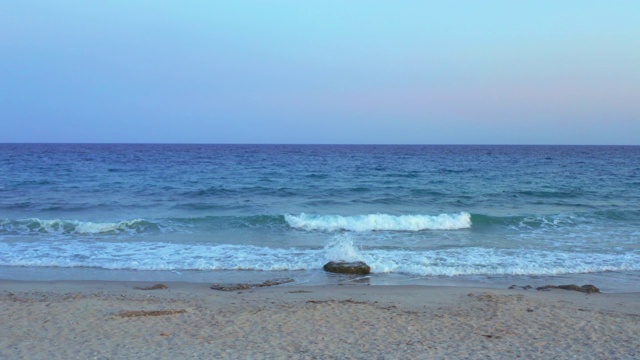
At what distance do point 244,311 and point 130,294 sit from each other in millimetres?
2555

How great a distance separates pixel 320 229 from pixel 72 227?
8359mm

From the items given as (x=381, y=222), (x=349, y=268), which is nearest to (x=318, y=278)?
(x=349, y=268)

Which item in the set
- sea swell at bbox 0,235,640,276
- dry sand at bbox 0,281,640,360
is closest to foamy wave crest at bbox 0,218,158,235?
sea swell at bbox 0,235,640,276

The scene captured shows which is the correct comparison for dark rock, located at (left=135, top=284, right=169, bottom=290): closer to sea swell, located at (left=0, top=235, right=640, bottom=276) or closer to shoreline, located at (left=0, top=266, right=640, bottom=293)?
shoreline, located at (left=0, top=266, right=640, bottom=293)

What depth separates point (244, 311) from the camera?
823 cm

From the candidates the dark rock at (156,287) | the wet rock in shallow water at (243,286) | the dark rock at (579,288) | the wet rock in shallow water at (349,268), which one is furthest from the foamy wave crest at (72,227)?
the dark rock at (579,288)

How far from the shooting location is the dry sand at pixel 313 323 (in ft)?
20.8

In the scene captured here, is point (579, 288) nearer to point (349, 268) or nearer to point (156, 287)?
point (349, 268)

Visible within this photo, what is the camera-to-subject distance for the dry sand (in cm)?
633

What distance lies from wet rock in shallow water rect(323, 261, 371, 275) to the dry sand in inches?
65.4

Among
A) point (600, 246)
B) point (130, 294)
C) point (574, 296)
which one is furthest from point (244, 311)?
point (600, 246)

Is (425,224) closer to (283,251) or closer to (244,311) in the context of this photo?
(283,251)

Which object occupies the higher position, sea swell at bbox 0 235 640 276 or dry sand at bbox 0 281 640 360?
dry sand at bbox 0 281 640 360

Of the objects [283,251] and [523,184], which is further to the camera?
[523,184]
